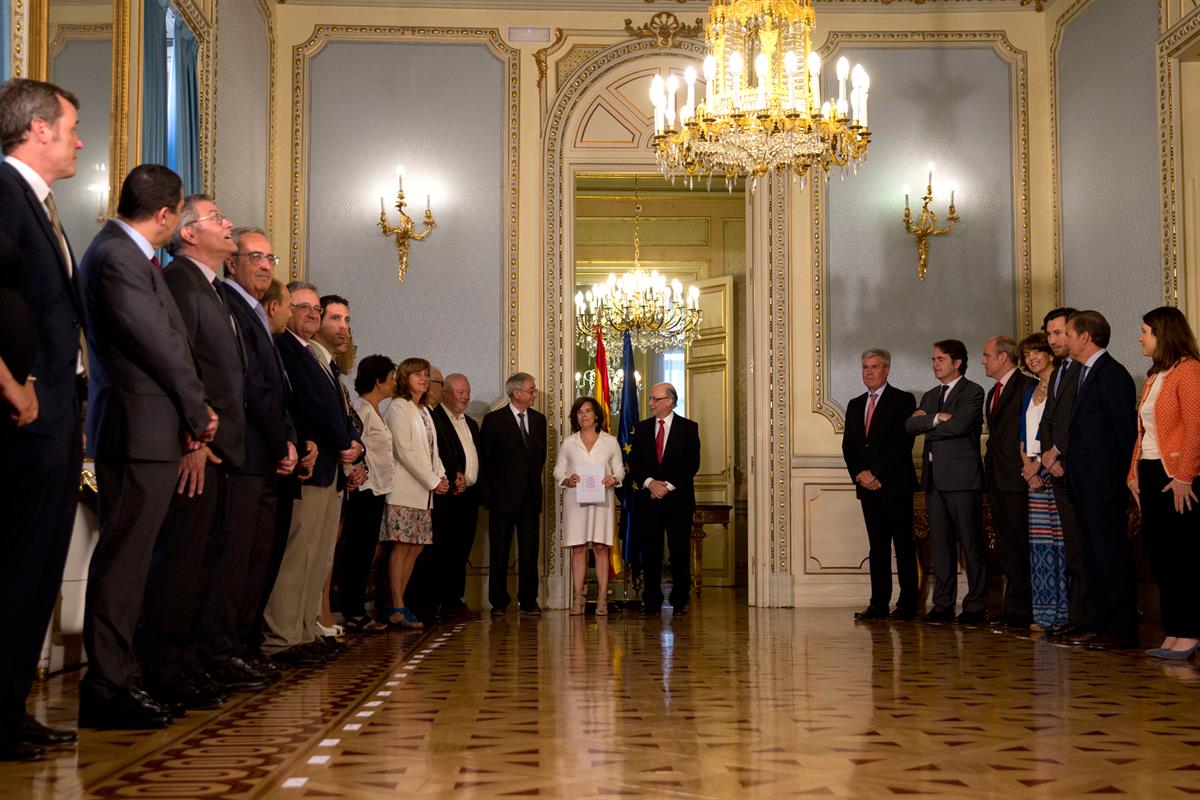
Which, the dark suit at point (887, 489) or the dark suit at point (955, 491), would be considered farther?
the dark suit at point (887, 489)

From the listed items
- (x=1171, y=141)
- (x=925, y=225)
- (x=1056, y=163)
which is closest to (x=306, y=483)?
(x=1171, y=141)

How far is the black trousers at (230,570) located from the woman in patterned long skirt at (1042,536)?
4.01 metres

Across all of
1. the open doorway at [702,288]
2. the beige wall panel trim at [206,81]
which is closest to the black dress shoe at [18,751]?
the beige wall panel trim at [206,81]

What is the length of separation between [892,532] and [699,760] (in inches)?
202

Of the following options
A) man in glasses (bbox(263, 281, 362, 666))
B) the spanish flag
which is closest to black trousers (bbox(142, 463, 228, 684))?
man in glasses (bbox(263, 281, 362, 666))

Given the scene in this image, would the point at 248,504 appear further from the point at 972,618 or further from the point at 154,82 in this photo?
the point at 972,618

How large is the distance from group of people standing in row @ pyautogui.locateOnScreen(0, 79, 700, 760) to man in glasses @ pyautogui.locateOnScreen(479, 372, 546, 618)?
2.26 meters

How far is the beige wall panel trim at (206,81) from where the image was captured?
666cm

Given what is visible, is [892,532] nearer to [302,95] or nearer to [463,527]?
[463,527]

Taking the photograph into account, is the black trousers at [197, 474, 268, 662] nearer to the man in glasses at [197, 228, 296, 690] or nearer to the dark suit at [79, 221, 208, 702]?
the man in glasses at [197, 228, 296, 690]

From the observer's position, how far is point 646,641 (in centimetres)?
597

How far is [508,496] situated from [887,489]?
2274 millimetres

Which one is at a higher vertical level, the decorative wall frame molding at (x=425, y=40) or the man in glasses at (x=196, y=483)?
the decorative wall frame molding at (x=425, y=40)

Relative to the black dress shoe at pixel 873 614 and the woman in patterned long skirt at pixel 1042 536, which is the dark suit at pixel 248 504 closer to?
the woman in patterned long skirt at pixel 1042 536
